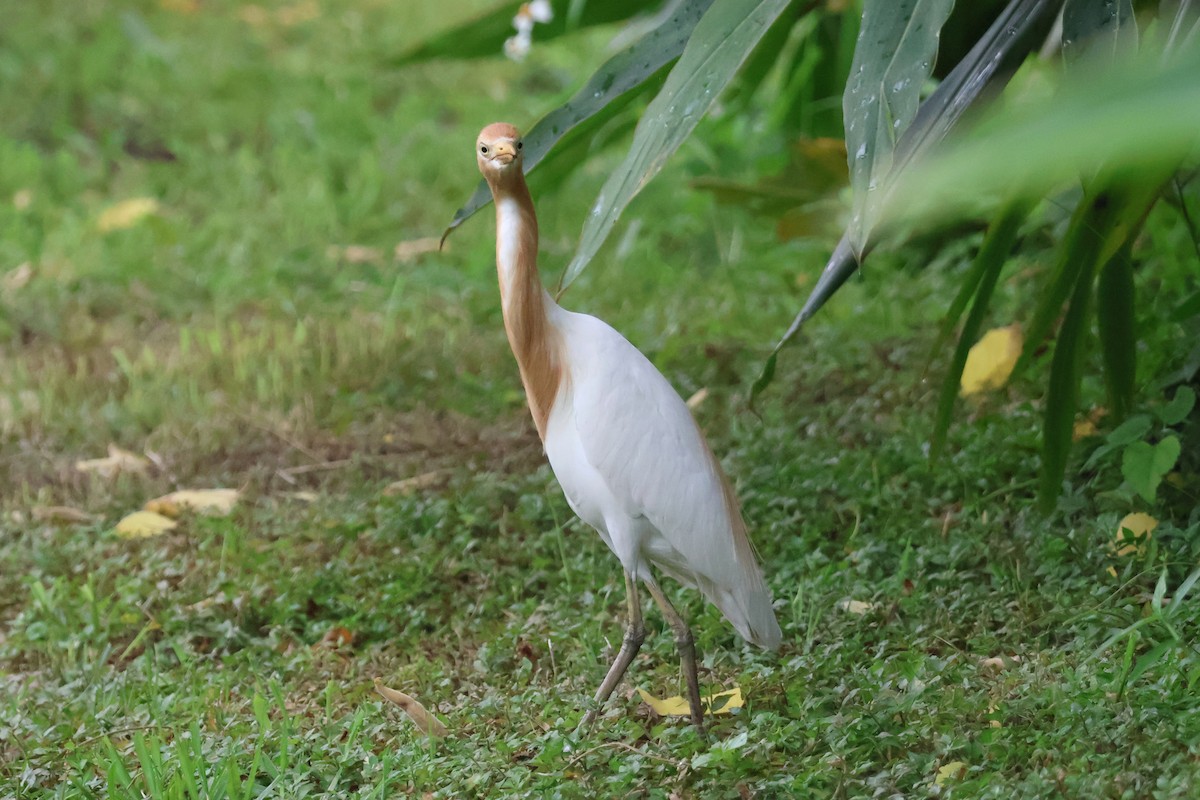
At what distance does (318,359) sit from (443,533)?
1.13 m

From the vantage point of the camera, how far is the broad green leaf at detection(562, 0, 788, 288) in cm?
175

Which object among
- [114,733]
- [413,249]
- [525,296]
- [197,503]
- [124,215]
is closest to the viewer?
[525,296]

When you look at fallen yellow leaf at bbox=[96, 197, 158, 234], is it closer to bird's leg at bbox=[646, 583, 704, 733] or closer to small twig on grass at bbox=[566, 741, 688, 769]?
bird's leg at bbox=[646, 583, 704, 733]

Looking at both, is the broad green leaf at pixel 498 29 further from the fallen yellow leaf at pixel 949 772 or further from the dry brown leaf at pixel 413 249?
the fallen yellow leaf at pixel 949 772

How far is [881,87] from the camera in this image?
1.66 metres

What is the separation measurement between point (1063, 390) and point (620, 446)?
0.84 meters

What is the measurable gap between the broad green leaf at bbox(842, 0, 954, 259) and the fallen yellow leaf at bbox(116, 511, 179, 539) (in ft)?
6.33

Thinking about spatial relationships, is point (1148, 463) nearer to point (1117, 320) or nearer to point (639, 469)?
point (1117, 320)

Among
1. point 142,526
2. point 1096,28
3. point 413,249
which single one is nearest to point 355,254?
point 413,249

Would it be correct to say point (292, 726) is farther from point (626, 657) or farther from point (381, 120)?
point (381, 120)

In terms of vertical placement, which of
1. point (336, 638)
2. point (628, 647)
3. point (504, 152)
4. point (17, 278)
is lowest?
point (336, 638)

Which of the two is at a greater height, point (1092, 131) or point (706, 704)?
point (1092, 131)

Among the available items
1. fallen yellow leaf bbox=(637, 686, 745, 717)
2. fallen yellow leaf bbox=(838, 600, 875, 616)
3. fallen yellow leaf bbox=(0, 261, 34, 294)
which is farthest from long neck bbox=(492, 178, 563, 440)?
fallen yellow leaf bbox=(0, 261, 34, 294)

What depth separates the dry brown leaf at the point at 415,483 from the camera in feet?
10.3
